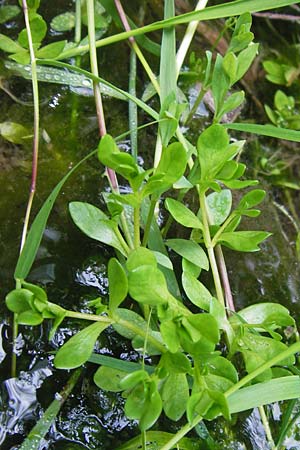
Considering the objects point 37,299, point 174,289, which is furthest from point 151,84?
point 37,299

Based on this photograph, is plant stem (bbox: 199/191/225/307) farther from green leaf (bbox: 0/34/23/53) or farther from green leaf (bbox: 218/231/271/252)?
green leaf (bbox: 0/34/23/53)

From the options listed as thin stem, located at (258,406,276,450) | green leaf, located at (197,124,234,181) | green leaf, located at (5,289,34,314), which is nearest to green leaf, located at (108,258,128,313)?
green leaf, located at (5,289,34,314)

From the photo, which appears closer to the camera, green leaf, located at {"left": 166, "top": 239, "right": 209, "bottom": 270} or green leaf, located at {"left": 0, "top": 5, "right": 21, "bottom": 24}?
green leaf, located at {"left": 166, "top": 239, "right": 209, "bottom": 270}

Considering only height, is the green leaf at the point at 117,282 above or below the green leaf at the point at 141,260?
below

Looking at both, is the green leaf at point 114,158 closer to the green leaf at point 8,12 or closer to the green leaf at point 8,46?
the green leaf at point 8,46

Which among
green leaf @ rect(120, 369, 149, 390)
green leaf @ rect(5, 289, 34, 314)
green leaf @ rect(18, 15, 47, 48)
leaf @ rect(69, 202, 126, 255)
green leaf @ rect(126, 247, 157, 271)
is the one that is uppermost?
green leaf @ rect(18, 15, 47, 48)

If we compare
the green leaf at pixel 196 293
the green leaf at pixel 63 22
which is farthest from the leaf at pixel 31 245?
the green leaf at pixel 63 22
